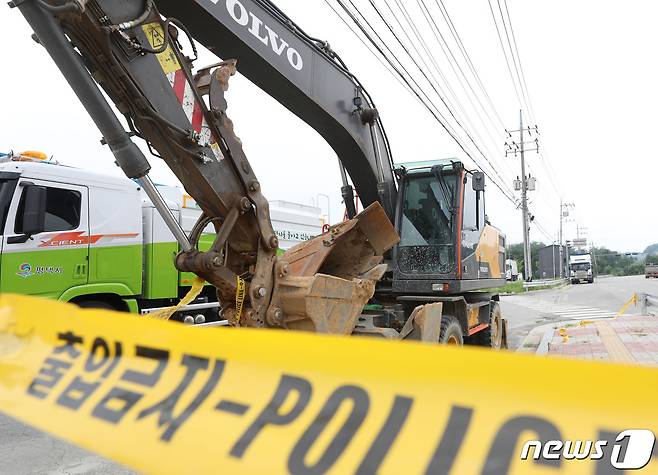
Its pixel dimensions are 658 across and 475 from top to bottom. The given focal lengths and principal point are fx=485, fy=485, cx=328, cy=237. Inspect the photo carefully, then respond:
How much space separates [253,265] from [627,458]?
3094mm

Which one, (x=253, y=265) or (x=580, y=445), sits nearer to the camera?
(x=580, y=445)

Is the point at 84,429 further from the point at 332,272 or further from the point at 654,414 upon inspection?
the point at 332,272

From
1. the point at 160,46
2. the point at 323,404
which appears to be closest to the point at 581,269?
the point at 160,46

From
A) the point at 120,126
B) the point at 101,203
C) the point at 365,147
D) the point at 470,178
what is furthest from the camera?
the point at 101,203

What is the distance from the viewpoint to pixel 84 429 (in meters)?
1.73

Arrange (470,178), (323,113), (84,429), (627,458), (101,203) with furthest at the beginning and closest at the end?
(101,203), (470,178), (323,113), (84,429), (627,458)

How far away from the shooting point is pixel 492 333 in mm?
8055

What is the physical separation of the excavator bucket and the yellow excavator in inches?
0.4

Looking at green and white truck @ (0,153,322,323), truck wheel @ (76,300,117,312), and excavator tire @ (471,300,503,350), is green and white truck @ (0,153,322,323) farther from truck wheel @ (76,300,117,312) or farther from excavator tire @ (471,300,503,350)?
excavator tire @ (471,300,503,350)

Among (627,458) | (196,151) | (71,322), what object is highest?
(196,151)

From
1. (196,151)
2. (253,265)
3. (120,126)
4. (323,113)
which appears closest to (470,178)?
(323,113)

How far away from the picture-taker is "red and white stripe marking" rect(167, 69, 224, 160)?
11.5 ft

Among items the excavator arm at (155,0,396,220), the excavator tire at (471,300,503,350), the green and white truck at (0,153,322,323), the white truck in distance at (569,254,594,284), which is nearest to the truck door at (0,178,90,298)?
the green and white truck at (0,153,322,323)

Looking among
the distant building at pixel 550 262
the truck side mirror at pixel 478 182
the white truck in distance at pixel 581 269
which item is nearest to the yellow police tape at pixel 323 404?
the truck side mirror at pixel 478 182
